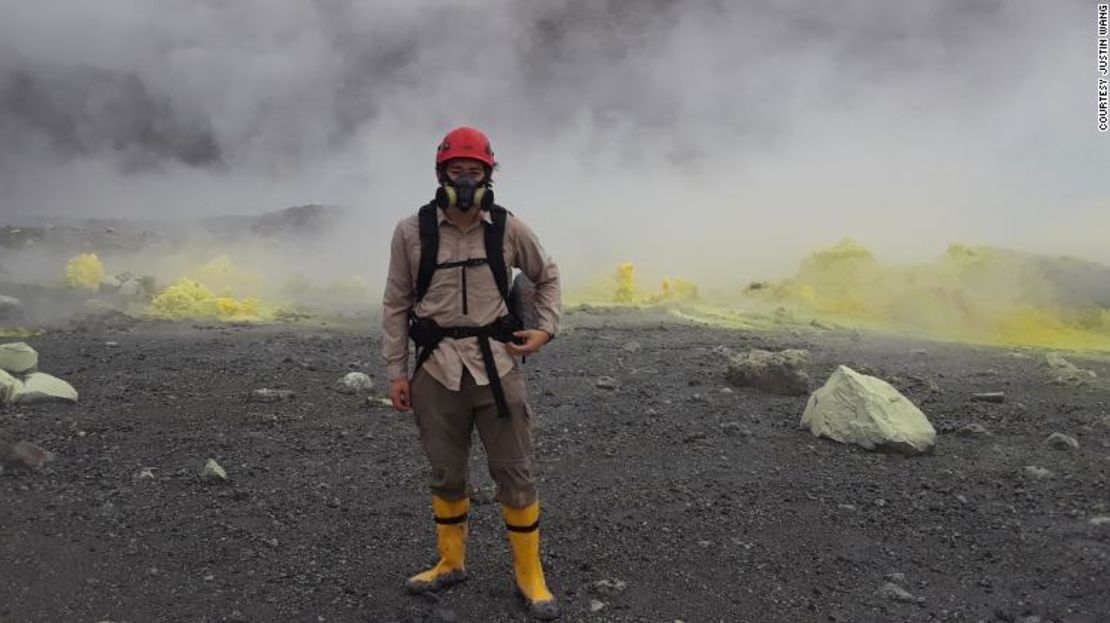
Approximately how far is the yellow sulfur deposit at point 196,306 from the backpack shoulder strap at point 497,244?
6665mm

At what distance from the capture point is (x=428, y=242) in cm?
295

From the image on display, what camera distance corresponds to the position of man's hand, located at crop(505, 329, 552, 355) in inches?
119

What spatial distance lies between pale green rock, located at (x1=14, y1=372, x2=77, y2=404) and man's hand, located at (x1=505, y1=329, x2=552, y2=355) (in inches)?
135

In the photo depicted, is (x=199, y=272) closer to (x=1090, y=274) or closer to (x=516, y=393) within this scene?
(x=516, y=393)

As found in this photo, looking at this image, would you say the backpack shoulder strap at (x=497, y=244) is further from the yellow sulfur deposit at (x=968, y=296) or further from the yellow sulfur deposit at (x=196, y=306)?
the yellow sulfur deposit at (x=968, y=296)

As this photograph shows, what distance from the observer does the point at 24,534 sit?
3.46m

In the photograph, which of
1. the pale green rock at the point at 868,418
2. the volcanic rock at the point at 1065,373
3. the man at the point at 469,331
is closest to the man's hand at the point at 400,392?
the man at the point at 469,331

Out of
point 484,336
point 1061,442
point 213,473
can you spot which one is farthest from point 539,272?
point 1061,442

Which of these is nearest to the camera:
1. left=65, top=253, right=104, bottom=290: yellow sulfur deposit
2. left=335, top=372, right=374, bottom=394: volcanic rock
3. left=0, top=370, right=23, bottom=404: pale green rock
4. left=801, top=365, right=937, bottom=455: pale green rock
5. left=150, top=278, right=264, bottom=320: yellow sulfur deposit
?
left=801, top=365, right=937, bottom=455: pale green rock

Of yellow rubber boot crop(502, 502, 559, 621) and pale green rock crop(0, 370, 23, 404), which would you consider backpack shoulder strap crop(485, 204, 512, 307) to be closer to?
yellow rubber boot crop(502, 502, 559, 621)

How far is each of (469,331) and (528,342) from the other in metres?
0.21

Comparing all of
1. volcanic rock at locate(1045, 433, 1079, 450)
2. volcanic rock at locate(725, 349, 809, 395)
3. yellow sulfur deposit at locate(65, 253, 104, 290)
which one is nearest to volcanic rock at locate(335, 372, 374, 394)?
volcanic rock at locate(725, 349, 809, 395)

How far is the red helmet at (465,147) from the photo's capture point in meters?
2.92

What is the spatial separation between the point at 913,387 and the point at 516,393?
3.98 metres
